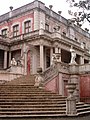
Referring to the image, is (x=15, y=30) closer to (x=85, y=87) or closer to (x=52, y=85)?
(x=85, y=87)

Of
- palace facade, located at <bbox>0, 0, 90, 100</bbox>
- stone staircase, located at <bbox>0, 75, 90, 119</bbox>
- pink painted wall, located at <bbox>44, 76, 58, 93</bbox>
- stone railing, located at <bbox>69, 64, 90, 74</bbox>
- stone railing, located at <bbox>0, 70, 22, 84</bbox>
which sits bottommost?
stone staircase, located at <bbox>0, 75, 90, 119</bbox>

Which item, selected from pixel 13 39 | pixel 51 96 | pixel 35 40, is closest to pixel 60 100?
pixel 51 96

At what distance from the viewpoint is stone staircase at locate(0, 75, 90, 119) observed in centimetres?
1153

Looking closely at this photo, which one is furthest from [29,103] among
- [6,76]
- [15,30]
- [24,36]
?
[15,30]

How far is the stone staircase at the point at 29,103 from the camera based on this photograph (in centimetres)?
1153

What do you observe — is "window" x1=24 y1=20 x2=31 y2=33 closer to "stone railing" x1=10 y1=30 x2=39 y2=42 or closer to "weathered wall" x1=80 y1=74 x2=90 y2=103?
"stone railing" x1=10 y1=30 x2=39 y2=42

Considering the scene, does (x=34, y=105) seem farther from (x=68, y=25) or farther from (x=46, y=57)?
(x=68, y=25)

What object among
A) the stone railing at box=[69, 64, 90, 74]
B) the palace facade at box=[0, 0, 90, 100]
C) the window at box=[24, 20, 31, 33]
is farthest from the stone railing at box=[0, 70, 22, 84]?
the window at box=[24, 20, 31, 33]

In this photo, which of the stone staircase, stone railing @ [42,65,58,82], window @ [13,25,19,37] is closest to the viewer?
the stone staircase

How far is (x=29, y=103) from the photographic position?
12.7 metres

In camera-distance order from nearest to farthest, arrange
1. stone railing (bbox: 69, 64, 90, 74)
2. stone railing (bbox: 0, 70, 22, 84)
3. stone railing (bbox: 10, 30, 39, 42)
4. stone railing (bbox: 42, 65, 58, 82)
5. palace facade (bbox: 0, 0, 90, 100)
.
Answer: stone railing (bbox: 42, 65, 58, 82), stone railing (bbox: 0, 70, 22, 84), stone railing (bbox: 69, 64, 90, 74), palace facade (bbox: 0, 0, 90, 100), stone railing (bbox: 10, 30, 39, 42)

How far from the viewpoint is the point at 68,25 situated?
33.4 m

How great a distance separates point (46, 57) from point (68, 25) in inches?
328

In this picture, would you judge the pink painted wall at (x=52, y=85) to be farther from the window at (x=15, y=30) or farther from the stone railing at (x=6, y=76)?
the window at (x=15, y=30)
